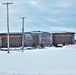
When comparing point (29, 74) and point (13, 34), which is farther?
point (13, 34)

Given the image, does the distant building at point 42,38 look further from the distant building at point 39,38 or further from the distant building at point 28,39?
the distant building at point 28,39

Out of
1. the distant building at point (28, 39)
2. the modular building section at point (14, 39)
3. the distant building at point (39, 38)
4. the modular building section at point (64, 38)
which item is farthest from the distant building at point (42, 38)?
the modular building section at point (14, 39)

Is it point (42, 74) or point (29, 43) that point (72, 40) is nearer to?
point (29, 43)

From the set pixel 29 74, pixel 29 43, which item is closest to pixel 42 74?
pixel 29 74

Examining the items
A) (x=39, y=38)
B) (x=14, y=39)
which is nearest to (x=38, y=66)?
(x=39, y=38)

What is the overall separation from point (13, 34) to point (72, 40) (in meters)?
37.6

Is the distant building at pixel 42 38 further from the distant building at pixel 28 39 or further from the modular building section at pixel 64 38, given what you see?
the modular building section at pixel 64 38

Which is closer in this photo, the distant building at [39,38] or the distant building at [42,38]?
the distant building at [39,38]

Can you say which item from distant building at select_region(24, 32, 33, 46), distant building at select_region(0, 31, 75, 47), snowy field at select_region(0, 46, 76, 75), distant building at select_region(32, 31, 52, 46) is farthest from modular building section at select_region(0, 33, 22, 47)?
snowy field at select_region(0, 46, 76, 75)

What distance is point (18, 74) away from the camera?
1194cm

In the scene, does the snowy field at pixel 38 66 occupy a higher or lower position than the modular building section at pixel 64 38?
lower

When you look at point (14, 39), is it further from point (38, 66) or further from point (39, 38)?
point (38, 66)

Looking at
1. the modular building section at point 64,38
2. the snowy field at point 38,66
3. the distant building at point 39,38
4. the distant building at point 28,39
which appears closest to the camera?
the snowy field at point 38,66

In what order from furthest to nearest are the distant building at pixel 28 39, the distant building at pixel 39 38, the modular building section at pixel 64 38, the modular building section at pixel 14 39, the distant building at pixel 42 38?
the modular building section at pixel 64 38 → the modular building section at pixel 14 39 → the distant building at pixel 42 38 → the distant building at pixel 39 38 → the distant building at pixel 28 39
